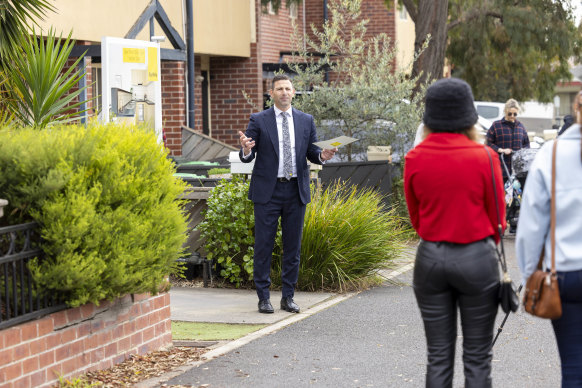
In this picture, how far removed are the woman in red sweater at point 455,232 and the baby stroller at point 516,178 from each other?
939cm

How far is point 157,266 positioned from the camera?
659 cm

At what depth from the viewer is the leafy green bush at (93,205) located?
5.74 meters

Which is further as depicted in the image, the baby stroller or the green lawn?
the baby stroller

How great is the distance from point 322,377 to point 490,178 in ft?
7.41

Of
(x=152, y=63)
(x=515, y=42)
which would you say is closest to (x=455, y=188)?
(x=152, y=63)

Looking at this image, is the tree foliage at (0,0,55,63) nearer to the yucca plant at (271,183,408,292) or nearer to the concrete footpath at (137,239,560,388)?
the concrete footpath at (137,239,560,388)

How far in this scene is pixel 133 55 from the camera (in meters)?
10.3

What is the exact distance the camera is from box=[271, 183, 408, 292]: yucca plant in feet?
32.6

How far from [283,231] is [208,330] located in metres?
1.16

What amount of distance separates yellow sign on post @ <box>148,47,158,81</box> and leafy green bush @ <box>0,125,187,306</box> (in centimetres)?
402

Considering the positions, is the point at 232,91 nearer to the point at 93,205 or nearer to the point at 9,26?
the point at 9,26

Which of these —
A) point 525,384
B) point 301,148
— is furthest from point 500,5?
point 525,384

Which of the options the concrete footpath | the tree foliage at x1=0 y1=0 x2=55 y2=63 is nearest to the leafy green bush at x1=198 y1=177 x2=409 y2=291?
the concrete footpath

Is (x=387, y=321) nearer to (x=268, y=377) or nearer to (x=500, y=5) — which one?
(x=268, y=377)
